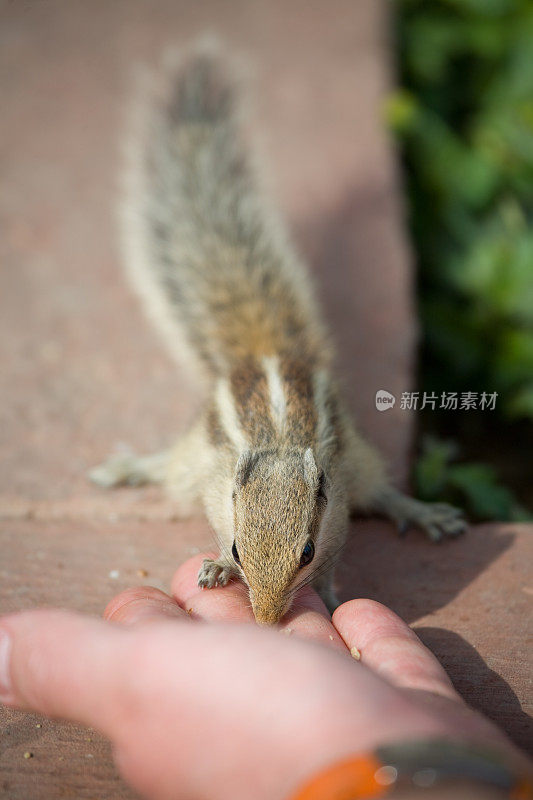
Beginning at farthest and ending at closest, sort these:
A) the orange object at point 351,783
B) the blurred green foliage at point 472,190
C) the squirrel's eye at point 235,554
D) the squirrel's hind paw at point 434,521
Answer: the blurred green foliage at point 472,190 → the squirrel's hind paw at point 434,521 → the squirrel's eye at point 235,554 → the orange object at point 351,783

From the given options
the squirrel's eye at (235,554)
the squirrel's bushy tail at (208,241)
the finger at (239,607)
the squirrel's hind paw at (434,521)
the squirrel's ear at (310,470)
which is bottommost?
the squirrel's hind paw at (434,521)

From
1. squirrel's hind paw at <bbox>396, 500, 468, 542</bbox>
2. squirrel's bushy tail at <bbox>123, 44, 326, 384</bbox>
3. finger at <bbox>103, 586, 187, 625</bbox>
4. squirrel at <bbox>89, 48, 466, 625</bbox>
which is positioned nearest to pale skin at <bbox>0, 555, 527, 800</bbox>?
finger at <bbox>103, 586, 187, 625</bbox>

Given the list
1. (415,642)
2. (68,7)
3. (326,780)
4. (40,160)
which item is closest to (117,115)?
(40,160)

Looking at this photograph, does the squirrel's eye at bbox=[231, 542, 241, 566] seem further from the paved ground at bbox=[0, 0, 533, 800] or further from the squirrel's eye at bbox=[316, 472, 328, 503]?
the paved ground at bbox=[0, 0, 533, 800]

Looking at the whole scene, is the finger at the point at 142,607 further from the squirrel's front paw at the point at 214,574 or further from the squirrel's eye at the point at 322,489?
the squirrel's eye at the point at 322,489

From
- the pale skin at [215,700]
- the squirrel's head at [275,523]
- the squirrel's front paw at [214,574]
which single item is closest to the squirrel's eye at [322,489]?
the squirrel's head at [275,523]

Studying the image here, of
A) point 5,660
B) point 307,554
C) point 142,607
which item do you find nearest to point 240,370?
point 307,554
